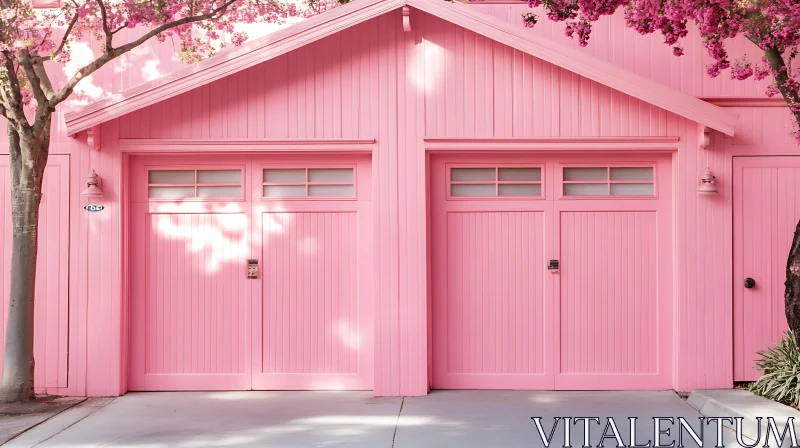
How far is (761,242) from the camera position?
7754mm

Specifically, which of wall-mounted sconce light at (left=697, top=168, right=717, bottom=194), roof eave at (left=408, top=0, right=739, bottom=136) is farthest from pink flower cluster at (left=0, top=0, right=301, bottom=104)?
wall-mounted sconce light at (left=697, top=168, right=717, bottom=194)

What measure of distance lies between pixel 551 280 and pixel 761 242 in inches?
80.0

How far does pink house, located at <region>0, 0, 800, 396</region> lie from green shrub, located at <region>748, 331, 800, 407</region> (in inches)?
10.4

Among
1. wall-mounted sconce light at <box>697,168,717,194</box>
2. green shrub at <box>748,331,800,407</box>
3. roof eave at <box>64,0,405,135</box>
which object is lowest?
green shrub at <box>748,331,800,407</box>

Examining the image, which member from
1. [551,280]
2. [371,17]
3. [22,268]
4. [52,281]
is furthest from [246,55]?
[551,280]

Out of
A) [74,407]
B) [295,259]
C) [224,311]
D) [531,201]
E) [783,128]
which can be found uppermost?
[783,128]

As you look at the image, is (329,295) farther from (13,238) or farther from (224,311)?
(13,238)

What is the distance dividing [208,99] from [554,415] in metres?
4.28

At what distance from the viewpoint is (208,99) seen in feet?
25.2

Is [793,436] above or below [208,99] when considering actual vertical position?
below

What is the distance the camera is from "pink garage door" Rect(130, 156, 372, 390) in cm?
785

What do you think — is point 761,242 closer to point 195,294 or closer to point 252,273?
point 252,273

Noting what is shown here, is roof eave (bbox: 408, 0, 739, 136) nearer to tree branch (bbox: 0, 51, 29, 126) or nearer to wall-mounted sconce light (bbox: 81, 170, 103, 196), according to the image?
wall-mounted sconce light (bbox: 81, 170, 103, 196)

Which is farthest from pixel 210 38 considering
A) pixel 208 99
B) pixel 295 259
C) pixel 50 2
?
pixel 295 259
